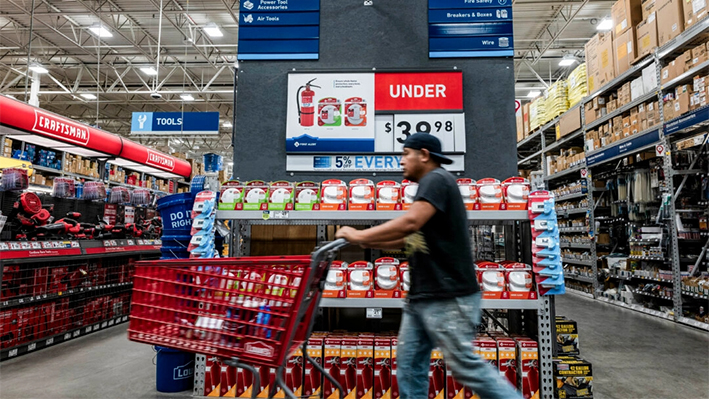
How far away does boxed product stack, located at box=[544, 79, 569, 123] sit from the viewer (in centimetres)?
913

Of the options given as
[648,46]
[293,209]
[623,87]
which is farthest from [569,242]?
[293,209]

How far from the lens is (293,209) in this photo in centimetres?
280

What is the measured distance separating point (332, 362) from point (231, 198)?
1.28 m

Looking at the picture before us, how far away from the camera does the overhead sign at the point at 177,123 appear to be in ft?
37.0

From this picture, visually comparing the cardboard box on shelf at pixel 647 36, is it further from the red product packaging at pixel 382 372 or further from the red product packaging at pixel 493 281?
the red product packaging at pixel 382 372

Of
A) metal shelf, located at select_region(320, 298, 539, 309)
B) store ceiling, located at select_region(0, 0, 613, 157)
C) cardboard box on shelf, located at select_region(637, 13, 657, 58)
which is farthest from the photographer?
store ceiling, located at select_region(0, 0, 613, 157)

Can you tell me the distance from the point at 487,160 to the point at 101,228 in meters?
4.79

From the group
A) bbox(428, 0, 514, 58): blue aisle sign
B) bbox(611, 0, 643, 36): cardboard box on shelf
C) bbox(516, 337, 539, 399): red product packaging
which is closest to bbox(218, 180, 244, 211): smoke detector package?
bbox(428, 0, 514, 58): blue aisle sign

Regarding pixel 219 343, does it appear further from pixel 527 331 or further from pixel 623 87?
pixel 623 87

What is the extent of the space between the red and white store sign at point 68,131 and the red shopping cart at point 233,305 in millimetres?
5369

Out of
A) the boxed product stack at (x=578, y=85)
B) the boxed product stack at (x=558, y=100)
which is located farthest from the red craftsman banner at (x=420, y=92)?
the boxed product stack at (x=558, y=100)

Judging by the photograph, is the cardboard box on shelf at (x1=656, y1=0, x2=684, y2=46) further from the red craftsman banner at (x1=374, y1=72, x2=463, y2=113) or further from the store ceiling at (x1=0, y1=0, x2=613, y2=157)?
the store ceiling at (x1=0, y1=0, x2=613, y2=157)

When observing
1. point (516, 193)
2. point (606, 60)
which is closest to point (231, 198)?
point (516, 193)

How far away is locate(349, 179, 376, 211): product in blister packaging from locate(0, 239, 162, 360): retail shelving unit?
346cm
